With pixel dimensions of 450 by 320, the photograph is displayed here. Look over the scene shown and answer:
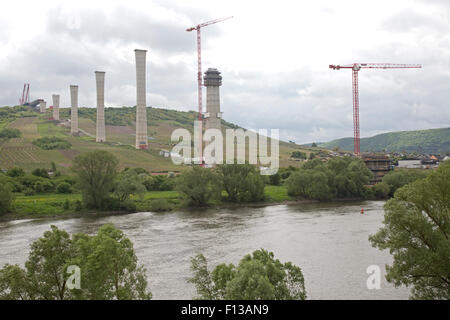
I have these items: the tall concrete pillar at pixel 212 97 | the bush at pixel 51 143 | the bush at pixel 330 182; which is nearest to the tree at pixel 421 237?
the bush at pixel 330 182

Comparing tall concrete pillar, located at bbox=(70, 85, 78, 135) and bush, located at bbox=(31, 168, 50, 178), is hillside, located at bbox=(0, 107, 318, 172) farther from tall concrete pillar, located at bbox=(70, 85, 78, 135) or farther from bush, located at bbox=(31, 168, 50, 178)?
bush, located at bbox=(31, 168, 50, 178)

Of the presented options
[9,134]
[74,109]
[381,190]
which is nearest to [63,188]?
[381,190]

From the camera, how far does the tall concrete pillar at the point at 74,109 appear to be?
12550 cm

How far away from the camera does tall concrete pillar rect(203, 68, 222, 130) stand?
102562 mm

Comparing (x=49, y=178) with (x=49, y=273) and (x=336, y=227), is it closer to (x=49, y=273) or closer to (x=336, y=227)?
(x=336, y=227)

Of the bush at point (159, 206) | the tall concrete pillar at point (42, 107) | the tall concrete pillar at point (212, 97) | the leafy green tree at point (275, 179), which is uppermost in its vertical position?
the tall concrete pillar at point (42, 107)

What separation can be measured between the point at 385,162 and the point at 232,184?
131ft

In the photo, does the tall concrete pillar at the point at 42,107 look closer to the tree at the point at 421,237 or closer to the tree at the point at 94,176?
the tree at the point at 94,176

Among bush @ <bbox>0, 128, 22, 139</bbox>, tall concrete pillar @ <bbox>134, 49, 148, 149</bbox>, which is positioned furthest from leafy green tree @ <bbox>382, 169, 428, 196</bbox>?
bush @ <bbox>0, 128, 22, 139</bbox>

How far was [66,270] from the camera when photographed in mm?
15961

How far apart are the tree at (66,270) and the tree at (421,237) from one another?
9748mm

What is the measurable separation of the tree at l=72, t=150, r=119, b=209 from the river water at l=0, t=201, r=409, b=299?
5.06 metres

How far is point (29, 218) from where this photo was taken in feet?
163
